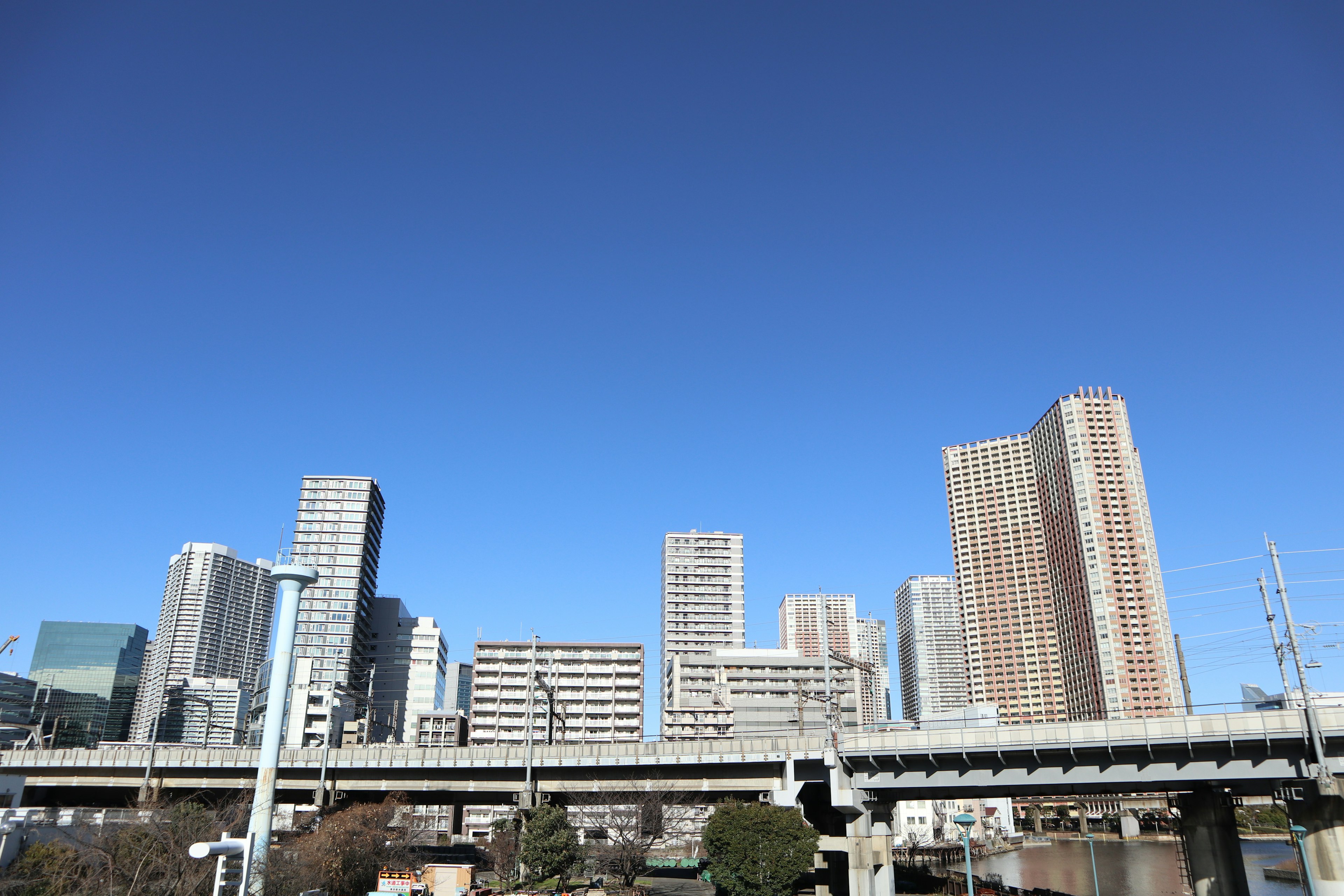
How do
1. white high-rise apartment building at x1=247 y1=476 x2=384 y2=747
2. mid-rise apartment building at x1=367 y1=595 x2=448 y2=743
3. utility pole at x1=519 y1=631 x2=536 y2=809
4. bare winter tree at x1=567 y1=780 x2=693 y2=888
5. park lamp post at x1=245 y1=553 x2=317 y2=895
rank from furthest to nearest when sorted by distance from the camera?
mid-rise apartment building at x1=367 y1=595 x2=448 y2=743, white high-rise apartment building at x1=247 y1=476 x2=384 y2=747, bare winter tree at x1=567 y1=780 x2=693 y2=888, utility pole at x1=519 y1=631 x2=536 y2=809, park lamp post at x1=245 y1=553 x2=317 y2=895

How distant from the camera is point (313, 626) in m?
172

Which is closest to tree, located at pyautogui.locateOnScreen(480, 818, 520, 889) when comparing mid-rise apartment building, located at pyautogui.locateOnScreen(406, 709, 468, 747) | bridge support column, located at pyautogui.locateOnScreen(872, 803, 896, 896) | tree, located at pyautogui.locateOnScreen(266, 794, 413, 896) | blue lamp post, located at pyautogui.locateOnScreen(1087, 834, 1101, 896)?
tree, located at pyautogui.locateOnScreen(266, 794, 413, 896)

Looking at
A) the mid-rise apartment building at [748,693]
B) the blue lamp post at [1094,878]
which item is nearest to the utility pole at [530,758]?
the blue lamp post at [1094,878]

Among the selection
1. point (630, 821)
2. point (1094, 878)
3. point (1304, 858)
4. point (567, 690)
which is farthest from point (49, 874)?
point (567, 690)

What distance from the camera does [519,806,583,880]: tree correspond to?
53.2 m

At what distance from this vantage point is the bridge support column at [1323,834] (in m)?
38.0

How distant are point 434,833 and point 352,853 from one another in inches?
2210

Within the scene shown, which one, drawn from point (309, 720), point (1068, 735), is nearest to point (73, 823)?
point (1068, 735)

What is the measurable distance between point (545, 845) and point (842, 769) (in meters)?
19.5

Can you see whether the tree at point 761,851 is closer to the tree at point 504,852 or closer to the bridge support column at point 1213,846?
the tree at point 504,852

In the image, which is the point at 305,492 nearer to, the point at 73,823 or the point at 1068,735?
the point at 73,823

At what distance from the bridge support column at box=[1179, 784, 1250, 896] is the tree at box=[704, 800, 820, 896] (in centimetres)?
1991

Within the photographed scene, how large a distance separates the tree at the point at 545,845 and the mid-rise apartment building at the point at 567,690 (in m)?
83.4

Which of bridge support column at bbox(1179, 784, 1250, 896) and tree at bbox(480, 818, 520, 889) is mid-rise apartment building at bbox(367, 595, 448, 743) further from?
bridge support column at bbox(1179, 784, 1250, 896)
